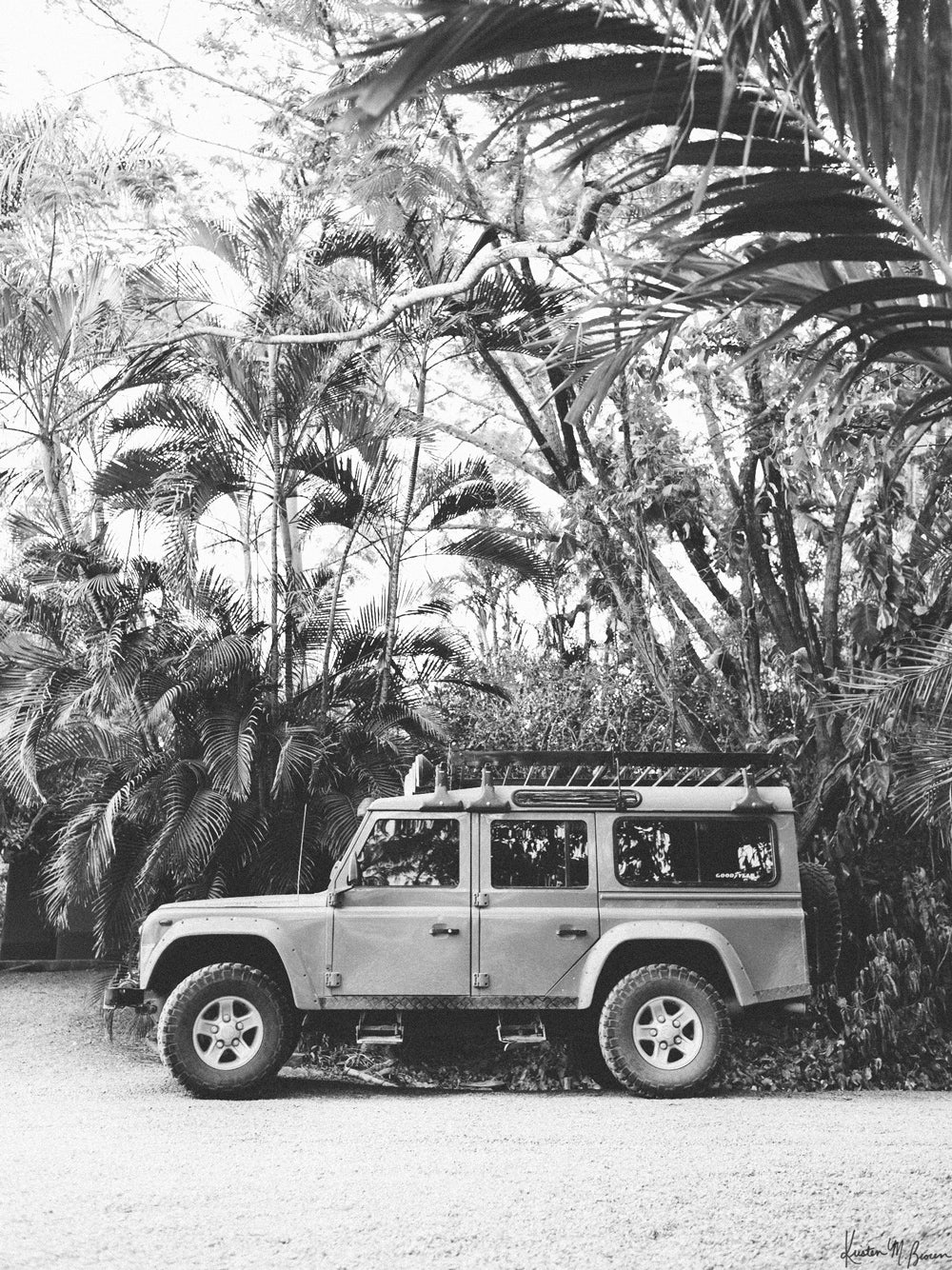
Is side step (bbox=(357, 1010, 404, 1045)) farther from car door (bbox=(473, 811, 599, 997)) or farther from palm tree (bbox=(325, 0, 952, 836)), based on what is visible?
palm tree (bbox=(325, 0, 952, 836))

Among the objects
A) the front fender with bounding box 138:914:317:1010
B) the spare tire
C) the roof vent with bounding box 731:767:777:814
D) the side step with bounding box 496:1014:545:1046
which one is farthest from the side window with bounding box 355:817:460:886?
the spare tire

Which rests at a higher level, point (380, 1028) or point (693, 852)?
point (693, 852)

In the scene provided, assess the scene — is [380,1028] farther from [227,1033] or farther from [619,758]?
[619,758]

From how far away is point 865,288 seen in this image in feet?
9.01

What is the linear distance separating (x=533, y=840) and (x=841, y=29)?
5.87 meters

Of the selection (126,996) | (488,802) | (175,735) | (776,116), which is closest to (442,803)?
(488,802)

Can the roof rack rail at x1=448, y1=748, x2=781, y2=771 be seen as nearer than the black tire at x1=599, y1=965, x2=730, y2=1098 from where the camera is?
No

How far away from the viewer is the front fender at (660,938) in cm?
748

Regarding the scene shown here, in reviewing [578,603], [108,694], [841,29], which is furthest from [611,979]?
[841,29]

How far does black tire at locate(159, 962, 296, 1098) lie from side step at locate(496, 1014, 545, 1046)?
1.31 m

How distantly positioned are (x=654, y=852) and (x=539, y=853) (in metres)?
0.74
